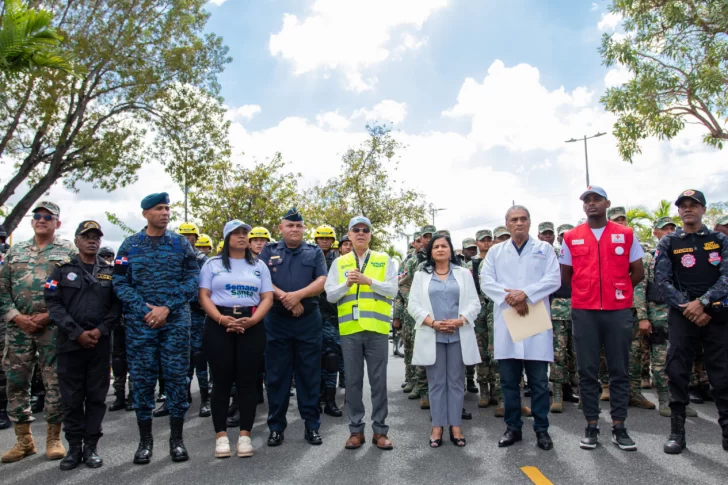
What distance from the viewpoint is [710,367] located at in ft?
17.3

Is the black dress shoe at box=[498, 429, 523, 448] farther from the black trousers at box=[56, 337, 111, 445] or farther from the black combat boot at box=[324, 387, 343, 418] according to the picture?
the black trousers at box=[56, 337, 111, 445]

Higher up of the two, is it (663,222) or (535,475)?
(663,222)

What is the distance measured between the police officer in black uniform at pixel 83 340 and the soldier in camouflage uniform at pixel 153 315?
0.26 metres

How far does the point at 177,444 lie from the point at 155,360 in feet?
2.66

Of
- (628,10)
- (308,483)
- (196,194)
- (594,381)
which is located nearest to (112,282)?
(308,483)

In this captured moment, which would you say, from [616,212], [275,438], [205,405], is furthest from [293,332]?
[616,212]

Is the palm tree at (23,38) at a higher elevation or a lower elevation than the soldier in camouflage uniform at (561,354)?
higher

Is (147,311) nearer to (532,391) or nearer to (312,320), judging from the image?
(312,320)

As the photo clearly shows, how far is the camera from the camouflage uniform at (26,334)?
5.39m

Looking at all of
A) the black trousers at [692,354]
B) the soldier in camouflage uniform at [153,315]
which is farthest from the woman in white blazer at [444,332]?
the soldier in camouflage uniform at [153,315]

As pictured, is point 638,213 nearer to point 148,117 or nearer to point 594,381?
point 148,117

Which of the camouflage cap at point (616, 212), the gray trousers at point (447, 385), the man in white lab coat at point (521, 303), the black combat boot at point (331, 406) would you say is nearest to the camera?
the man in white lab coat at point (521, 303)

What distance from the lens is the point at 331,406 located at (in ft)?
23.0

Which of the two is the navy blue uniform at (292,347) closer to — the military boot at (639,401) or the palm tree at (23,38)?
the palm tree at (23,38)
